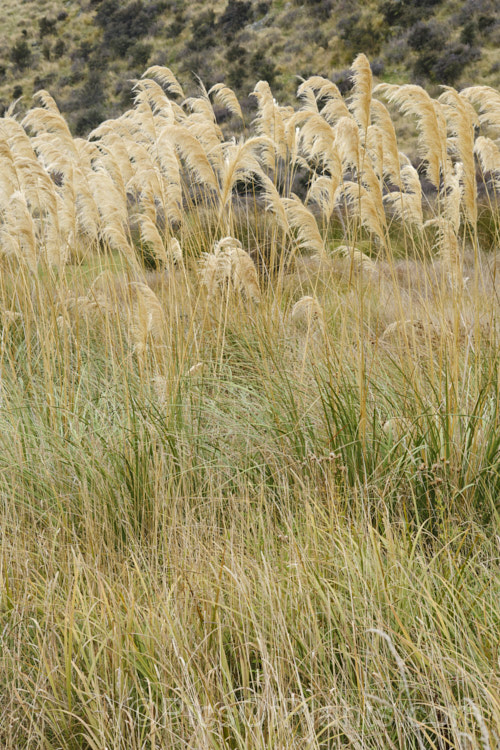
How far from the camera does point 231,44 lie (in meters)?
32.2

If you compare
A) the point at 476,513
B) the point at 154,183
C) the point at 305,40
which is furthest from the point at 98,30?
the point at 476,513

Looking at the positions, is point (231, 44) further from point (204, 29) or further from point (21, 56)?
point (21, 56)

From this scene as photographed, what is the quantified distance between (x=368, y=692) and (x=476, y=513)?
45.4 inches

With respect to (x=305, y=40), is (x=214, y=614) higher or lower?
lower

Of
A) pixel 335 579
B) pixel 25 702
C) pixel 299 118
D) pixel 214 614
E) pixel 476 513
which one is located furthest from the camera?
pixel 299 118

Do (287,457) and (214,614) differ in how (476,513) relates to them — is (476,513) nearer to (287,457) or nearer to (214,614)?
(287,457)

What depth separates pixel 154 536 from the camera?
2.70 metres

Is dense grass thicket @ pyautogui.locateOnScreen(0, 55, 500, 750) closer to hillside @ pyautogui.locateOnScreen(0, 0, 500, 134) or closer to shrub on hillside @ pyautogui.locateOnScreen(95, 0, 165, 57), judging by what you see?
hillside @ pyautogui.locateOnScreen(0, 0, 500, 134)

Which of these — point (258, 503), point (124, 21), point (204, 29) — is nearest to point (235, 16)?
point (204, 29)

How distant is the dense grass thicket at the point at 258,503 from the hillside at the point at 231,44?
73.9 ft

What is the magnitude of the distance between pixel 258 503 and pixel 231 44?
3459 centimetres

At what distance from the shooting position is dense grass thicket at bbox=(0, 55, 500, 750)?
1793 mm

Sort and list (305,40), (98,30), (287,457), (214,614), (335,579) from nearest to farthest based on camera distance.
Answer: (214,614) → (335,579) → (287,457) → (305,40) → (98,30)

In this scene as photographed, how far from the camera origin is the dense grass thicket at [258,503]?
1.79m
